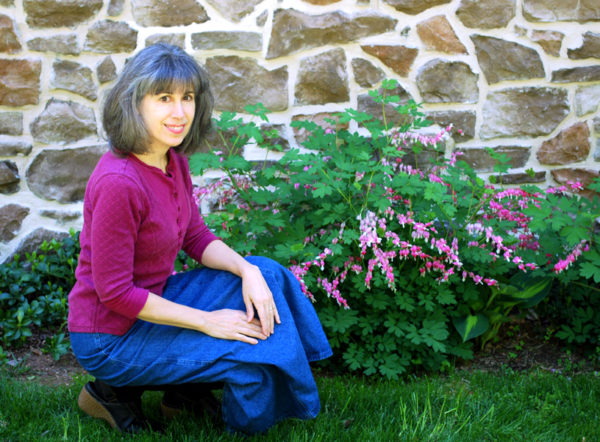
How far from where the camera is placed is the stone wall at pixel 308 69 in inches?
124

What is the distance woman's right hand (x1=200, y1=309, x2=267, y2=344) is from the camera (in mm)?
1837

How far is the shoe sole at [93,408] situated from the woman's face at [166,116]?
0.88 m

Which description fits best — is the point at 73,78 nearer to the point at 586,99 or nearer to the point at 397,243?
the point at 397,243

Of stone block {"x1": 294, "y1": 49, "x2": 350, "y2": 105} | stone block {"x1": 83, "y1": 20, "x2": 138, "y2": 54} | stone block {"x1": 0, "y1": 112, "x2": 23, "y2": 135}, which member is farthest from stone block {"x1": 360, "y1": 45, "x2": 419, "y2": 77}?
stone block {"x1": 0, "y1": 112, "x2": 23, "y2": 135}

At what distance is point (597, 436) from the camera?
2.13 meters

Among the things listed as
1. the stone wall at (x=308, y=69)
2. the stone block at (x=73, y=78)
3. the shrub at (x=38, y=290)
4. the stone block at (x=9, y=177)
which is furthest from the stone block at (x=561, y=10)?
the stone block at (x=9, y=177)

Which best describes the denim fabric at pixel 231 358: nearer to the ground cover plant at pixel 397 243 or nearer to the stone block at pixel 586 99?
the ground cover plant at pixel 397 243

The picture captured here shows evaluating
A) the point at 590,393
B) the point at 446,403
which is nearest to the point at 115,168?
the point at 446,403

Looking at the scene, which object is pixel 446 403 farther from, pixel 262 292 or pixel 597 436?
pixel 262 292

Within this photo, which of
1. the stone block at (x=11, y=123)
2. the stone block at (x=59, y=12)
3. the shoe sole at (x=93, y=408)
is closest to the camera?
the shoe sole at (x=93, y=408)

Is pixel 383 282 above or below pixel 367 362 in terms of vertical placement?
above

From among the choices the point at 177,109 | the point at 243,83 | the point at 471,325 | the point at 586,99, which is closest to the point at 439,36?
the point at 586,99

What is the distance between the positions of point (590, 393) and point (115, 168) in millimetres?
1967

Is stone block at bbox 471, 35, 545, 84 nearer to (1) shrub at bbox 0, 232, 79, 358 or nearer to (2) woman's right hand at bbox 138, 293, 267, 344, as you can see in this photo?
(2) woman's right hand at bbox 138, 293, 267, 344
